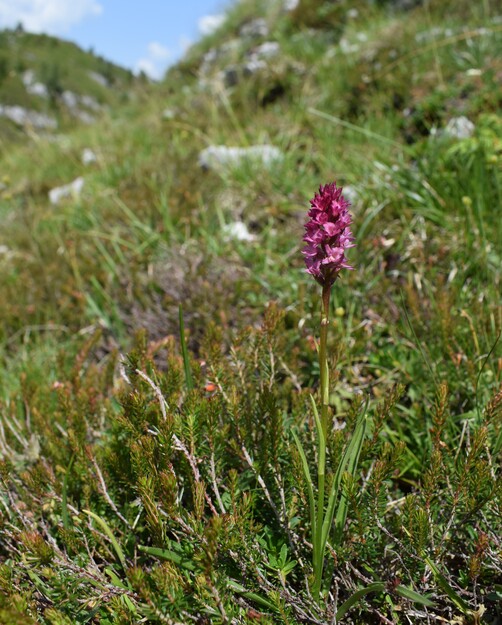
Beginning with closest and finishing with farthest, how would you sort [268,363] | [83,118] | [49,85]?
[268,363] < [83,118] < [49,85]

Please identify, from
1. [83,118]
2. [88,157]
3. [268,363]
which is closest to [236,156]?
[88,157]

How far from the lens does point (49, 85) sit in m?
14.5

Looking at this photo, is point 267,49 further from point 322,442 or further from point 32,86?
point 32,86

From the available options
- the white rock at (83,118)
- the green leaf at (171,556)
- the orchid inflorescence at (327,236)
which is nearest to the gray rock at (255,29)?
the white rock at (83,118)

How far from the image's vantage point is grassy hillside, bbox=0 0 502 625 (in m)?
1.30

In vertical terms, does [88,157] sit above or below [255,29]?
below

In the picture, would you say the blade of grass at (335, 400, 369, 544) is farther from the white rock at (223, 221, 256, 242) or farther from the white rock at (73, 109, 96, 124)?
the white rock at (73, 109, 96, 124)

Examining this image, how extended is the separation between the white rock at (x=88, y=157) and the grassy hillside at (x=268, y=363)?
1.26 feet

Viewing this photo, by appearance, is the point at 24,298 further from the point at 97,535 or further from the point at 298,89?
the point at 298,89

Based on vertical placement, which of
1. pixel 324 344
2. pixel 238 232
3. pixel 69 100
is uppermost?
pixel 69 100

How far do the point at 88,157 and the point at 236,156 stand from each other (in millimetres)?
3440

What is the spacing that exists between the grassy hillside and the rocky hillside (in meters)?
3.11

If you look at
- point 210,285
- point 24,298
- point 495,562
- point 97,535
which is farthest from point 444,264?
point 24,298

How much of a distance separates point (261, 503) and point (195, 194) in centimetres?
322
